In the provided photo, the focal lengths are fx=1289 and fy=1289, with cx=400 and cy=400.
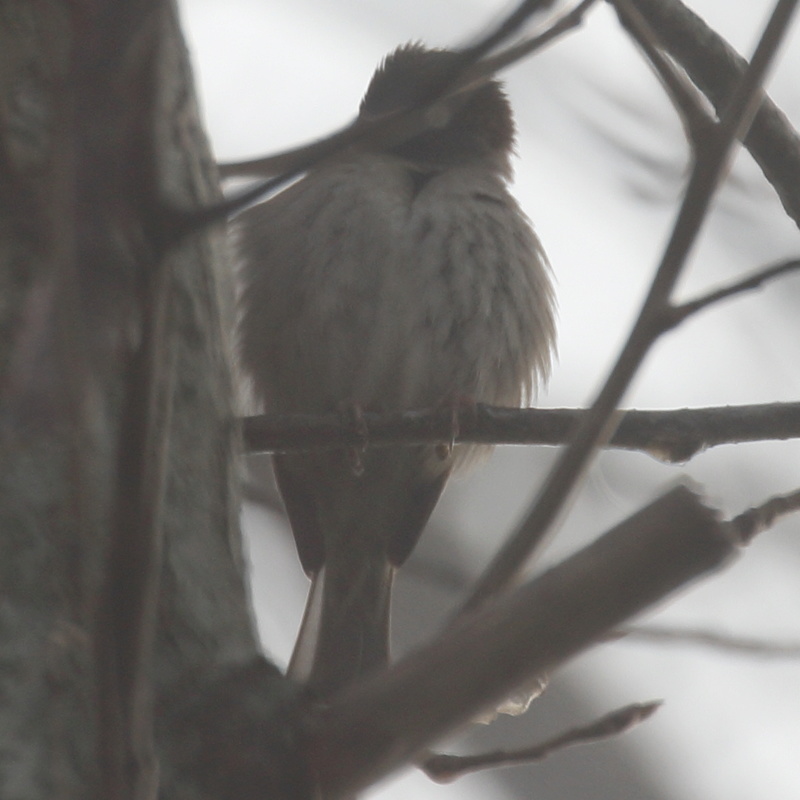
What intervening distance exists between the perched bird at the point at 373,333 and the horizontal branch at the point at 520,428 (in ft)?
1.34

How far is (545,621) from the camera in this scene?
1057 mm

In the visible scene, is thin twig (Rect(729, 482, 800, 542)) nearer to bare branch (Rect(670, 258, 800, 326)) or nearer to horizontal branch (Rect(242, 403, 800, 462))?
bare branch (Rect(670, 258, 800, 326))

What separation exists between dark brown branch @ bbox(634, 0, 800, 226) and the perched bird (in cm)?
91

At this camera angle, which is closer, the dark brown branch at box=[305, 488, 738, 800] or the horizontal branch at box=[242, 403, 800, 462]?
the dark brown branch at box=[305, 488, 738, 800]

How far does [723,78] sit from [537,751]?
1731 mm

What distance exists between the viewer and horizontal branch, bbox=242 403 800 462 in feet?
8.49

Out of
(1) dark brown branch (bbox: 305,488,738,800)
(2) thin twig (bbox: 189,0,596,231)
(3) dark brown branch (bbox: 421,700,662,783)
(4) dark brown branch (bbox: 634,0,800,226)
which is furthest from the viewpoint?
(4) dark brown branch (bbox: 634,0,800,226)

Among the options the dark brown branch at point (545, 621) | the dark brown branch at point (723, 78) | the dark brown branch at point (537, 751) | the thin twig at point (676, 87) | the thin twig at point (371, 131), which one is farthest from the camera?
the dark brown branch at point (723, 78)

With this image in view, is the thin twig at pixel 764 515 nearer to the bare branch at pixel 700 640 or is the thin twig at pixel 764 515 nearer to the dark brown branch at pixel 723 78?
the bare branch at pixel 700 640

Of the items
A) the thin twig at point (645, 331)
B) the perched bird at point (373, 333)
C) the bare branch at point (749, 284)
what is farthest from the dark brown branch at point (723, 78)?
the thin twig at point (645, 331)

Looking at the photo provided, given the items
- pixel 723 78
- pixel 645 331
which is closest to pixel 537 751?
pixel 645 331

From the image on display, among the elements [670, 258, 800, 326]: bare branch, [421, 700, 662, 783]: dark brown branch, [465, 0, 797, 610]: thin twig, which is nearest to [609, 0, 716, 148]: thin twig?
[465, 0, 797, 610]: thin twig

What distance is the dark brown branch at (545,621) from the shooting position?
104 centimetres

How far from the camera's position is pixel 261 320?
3.61 m
